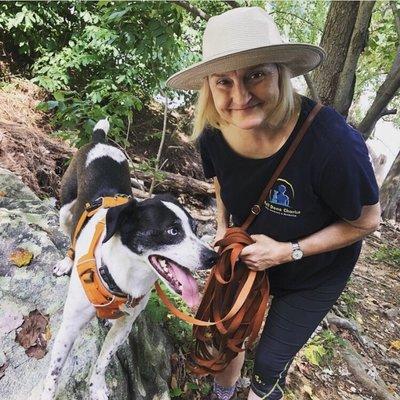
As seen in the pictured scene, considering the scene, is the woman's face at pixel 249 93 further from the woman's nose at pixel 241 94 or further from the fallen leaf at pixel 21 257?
the fallen leaf at pixel 21 257

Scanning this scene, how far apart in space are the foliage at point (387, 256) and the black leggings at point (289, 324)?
205 inches

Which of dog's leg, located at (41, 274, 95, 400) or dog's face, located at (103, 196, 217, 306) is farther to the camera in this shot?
dog's leg, located at (41, 274, 95, 400)

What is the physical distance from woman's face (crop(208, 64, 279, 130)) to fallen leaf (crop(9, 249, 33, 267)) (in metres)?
1.73

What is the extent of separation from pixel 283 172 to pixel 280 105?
0.30m

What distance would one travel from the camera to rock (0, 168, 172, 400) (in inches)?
85.0

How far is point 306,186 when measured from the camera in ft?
5.81

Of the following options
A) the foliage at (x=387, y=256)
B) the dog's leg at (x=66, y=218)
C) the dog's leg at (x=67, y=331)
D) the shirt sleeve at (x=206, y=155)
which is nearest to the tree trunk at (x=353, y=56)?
the shirt sleeve at (x=206, y=155)

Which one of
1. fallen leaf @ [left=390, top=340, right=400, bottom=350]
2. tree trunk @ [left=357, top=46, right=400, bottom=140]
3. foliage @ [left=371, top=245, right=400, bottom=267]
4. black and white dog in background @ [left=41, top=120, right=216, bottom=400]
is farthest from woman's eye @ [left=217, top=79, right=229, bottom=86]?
foliage @ [left=371, top=245, right=400, bottom=267]

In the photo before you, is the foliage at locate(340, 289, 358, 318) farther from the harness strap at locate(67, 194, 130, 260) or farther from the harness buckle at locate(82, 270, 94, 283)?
the harness buckle at locate(82, 270, 94, 283)

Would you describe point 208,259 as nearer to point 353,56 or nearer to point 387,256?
point 353,56

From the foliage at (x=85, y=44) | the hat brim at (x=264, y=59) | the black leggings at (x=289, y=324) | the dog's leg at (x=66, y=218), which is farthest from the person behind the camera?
the foliage at (x=85, y=44)

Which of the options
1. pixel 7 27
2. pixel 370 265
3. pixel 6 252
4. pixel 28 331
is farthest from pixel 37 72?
pixel 370 265

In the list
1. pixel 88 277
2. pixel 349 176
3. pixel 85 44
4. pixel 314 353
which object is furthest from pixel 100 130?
pixel 85 44

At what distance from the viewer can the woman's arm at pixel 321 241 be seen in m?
1.82
